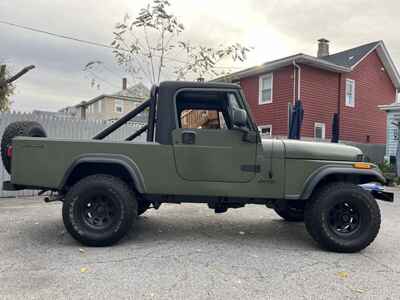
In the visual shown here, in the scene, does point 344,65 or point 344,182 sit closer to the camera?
point 344,182

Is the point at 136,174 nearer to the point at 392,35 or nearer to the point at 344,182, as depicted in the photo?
the point at 344,182

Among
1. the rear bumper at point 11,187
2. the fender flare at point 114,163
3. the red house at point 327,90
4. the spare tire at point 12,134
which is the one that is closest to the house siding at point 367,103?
the red house at point 327,90

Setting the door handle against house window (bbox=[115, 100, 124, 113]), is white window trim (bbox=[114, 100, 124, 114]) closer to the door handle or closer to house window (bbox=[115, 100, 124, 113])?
house window (bbox=[115, 100, 124, 113])

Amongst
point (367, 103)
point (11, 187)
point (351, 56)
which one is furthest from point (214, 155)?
point (367, 103)

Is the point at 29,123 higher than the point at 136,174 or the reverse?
higher

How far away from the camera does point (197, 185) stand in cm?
418

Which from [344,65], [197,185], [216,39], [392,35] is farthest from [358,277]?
[392,35]

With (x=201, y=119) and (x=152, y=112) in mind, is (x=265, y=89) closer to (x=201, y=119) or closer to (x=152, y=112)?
(x=201, y=119)

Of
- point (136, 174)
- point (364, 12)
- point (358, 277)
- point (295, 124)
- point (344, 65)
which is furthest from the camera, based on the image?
point (344, 65)

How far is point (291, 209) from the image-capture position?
5.17 m

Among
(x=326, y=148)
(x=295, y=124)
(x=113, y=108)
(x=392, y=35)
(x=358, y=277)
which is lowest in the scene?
(x=358, y=277)

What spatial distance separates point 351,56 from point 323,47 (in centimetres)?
313

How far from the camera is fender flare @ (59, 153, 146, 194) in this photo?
4113 mm

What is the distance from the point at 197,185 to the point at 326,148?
1.76 m
